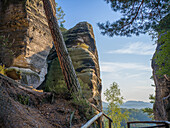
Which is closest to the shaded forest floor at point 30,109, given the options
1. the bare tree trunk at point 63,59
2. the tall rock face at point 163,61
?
the bare tree trunk at point 63,59

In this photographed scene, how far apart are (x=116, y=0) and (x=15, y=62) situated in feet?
24.7

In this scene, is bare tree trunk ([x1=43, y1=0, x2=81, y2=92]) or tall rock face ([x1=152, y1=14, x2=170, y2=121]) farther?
tall rock face ([x1=152, y1=14, x2=170, y2=121])

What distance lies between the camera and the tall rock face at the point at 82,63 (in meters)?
10.2

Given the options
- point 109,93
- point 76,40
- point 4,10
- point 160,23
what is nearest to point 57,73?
point 76,40

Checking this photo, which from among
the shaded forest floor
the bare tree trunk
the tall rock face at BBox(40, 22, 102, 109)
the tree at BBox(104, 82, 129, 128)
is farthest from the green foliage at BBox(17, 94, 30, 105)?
the tree at BBox(104, 82, 129, 128)

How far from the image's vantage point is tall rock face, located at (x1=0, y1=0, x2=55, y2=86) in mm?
7984

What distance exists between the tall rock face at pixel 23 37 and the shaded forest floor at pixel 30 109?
4129mm

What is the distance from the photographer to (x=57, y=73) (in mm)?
11062

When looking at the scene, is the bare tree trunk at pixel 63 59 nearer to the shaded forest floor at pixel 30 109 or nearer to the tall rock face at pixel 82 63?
the shaded forest floor at pixel 30 109

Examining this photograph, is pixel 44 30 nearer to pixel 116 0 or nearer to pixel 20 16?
pixel 20 16

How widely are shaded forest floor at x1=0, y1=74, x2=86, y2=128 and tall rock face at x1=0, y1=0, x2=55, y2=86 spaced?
4129 millimetres

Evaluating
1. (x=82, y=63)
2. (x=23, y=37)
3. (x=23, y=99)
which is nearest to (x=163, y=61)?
(x=82, y=63)

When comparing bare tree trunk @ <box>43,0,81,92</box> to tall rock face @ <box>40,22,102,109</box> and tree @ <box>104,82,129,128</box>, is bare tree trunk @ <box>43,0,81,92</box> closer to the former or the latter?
tall rock face @ <box>40,22,102,109</box>

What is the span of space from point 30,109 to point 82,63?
909 cm
